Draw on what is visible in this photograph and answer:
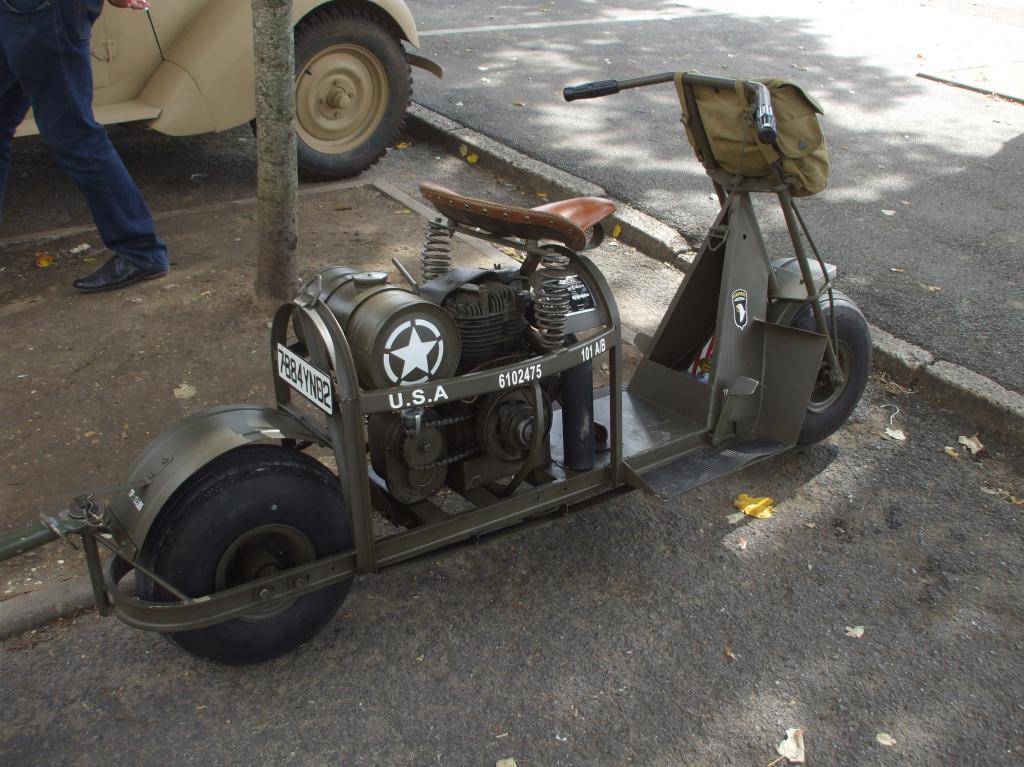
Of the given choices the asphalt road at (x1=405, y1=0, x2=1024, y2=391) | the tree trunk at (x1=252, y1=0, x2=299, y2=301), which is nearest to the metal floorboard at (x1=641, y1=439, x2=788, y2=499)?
the asphalt road at (x1=405, y1=0, x2=1024, y2=391)

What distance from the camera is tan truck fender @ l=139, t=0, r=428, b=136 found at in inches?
215

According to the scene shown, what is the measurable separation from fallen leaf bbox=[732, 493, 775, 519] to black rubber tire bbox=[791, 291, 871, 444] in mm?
321

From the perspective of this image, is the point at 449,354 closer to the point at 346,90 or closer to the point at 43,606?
the point at 43,606

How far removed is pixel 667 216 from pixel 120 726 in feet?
14.1

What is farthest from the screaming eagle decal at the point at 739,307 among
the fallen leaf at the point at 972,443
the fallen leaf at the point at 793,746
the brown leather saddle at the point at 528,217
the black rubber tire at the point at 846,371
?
the fallen leaf at the point at 793,746

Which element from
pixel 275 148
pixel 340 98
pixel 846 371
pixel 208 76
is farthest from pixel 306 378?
pixel 340 98

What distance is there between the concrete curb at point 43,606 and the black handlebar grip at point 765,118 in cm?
245

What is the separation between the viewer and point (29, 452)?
141 inches

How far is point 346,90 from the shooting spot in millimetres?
6215

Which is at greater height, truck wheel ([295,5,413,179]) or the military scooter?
truck wheel ([295,5,413,179])

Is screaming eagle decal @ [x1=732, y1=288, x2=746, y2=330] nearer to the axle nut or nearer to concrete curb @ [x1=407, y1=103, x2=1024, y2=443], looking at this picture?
concrete curb @ [x1=407, y1=103, x2=1024, y2=443]

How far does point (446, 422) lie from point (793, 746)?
1300mm

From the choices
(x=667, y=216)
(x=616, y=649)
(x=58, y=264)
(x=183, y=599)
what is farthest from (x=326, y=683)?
(x=667, y=216)

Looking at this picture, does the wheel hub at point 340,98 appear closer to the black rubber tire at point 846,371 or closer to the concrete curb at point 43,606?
the black rubber tire at point 846,371
